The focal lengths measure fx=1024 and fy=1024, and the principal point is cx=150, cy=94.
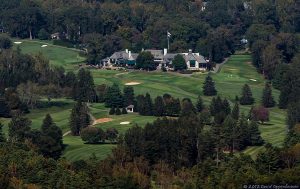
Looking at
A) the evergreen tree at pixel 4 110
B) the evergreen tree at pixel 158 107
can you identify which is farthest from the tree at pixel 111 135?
the evergreen tree at pixel 4 110

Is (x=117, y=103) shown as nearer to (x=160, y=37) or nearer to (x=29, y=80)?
(x=29, y=80)

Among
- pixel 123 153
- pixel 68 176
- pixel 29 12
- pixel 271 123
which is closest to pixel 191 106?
pixel 271 123

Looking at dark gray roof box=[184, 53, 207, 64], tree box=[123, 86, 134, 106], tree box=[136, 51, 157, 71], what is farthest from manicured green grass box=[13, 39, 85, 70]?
tree box=[123, 86, 134, 106]

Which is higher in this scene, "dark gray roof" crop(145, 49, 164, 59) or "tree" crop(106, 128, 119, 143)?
"dark gray roof" crop(145, 49, 164, 59)

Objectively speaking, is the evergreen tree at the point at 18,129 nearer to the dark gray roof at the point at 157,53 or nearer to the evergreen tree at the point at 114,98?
the evergreen tree at the point at 114,98

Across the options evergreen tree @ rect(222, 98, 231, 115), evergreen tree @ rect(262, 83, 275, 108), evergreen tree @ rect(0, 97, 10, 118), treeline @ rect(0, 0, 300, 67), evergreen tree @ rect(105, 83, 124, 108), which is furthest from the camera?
treeline @ rect(0, 0, 300, 67)

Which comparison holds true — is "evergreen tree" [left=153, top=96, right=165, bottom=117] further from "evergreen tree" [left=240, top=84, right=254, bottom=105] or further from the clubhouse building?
the clubhouse building

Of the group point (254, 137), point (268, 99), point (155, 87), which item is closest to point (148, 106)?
point (268, 99)
